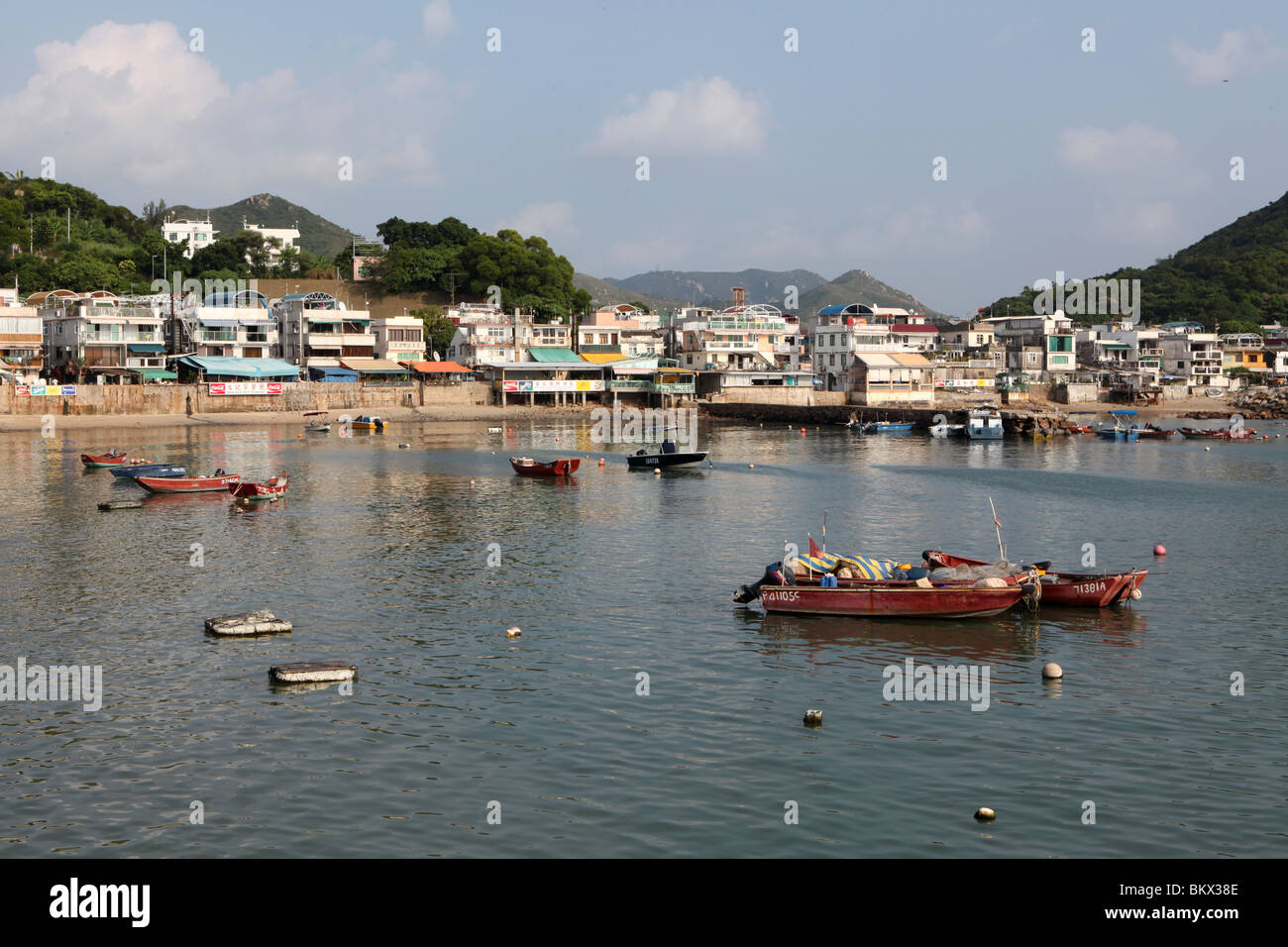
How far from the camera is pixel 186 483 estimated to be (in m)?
62.7

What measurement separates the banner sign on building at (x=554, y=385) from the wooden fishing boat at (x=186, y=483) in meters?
78.6

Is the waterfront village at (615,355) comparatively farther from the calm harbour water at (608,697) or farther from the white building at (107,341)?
the calm harbour water at (608,697)

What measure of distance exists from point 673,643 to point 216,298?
410 ft

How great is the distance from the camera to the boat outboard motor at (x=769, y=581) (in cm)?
3397

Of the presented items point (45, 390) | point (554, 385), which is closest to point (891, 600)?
point (45, 390)

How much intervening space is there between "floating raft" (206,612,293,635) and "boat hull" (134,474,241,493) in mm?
33129

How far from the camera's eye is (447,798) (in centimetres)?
1995

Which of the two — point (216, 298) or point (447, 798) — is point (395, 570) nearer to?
point (447, 798)

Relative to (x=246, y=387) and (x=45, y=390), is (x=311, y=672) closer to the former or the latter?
(x=45, y=390)

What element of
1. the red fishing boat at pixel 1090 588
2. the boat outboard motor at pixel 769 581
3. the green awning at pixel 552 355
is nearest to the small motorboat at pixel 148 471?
the boat outboard motor at pixel 769 581

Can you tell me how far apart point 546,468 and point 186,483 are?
22616mm

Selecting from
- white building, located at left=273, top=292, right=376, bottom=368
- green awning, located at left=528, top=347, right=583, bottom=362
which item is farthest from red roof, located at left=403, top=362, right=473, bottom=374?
green awning, located at left=528, top=347, right=583, bottom=362

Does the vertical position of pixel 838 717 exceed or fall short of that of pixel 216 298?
it falls short
